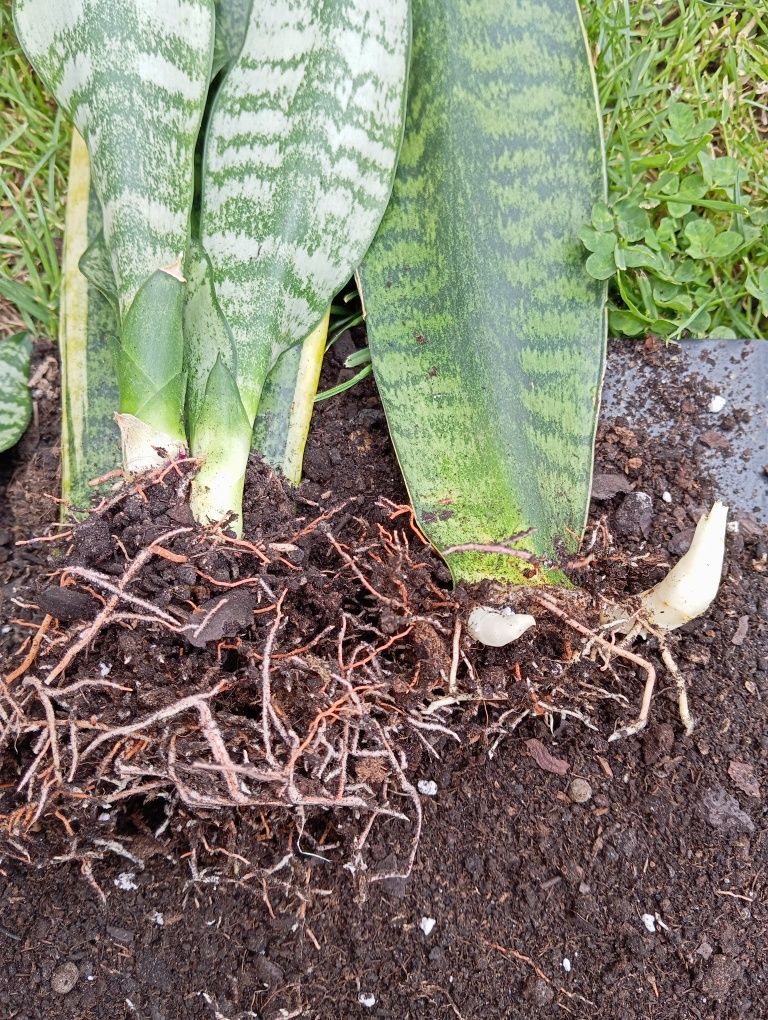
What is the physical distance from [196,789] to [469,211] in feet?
2.43

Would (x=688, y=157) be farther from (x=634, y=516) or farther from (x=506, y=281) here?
(x=634, y=516)

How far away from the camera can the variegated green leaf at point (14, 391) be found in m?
1.15

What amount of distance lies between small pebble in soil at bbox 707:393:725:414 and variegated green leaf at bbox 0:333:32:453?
0.98 metres

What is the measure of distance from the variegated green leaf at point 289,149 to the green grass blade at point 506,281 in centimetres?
7

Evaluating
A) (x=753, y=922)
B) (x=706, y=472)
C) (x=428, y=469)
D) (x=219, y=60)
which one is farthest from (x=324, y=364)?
(x=753, y=922)

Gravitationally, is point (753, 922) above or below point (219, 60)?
below

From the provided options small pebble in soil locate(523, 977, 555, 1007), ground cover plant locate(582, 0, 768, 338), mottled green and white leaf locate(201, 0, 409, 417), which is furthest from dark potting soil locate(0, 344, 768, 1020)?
ground cover plant locate(582, 0, 768, 338)

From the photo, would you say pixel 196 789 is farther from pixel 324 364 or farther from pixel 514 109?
pixel 514 109

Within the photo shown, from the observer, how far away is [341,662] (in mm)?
920

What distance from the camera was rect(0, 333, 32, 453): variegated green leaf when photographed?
1151 millimetres

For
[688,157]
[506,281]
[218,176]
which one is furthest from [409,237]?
[688,157]

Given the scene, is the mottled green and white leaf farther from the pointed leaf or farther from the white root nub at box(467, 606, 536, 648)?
the white root nub at box(467, 606, 536, 648)

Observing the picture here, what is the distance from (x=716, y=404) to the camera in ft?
3.78

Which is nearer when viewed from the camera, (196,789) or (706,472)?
(196,789)
